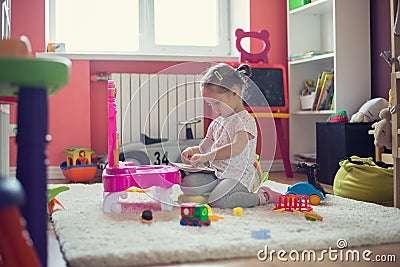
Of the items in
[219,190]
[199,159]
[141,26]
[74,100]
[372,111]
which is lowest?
[219,190]

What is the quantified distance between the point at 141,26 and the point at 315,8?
1.12 meters

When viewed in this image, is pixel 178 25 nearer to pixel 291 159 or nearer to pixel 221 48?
pixel 221 48

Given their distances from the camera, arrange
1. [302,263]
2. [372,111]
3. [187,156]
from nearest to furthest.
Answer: [302,263] < [187,156] < [372,111]

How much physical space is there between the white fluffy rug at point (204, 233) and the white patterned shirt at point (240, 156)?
142mm

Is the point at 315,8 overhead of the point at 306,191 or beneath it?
overhead

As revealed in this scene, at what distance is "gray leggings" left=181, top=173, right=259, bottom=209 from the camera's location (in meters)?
1.99

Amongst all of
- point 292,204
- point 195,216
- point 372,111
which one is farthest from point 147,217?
point 372,111

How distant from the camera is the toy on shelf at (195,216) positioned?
1606 mm

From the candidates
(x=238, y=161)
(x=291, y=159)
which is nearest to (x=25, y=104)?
(x=238, y=161)

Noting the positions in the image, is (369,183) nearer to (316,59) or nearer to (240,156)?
(240,156)

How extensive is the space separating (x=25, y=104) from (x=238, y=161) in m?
1.20

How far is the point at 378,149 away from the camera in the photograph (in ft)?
8.50

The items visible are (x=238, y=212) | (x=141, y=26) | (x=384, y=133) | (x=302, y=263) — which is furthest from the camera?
(x=141, y=26)

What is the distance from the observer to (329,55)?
10.2 feet
